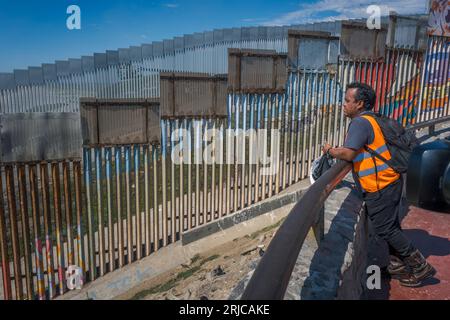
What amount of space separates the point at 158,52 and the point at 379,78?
7893mm

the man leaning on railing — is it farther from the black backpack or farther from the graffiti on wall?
the graffiti on wall

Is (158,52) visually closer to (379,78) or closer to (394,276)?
(379,78)

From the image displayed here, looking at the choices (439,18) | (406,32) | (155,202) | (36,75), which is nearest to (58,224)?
(155,202)

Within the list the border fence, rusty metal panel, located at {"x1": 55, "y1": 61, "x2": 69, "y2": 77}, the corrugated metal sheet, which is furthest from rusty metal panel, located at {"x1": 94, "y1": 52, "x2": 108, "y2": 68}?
the border fence

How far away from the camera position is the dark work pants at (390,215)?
3.22 meters

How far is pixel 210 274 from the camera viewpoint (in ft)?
19.0

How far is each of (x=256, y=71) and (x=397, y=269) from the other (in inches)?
193

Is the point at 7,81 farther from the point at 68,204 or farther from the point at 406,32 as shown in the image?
the point at 406,32

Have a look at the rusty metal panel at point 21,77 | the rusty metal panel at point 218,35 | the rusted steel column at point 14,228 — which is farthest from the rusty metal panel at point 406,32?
the rusty metal panel at point 21,77

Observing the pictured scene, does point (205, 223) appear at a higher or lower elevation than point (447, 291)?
lower

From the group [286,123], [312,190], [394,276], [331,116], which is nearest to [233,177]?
[286,123]

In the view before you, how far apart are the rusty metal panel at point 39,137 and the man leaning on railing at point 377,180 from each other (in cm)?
430

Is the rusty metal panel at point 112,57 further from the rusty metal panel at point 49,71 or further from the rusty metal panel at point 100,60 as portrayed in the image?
the rusty metal panel at point 49,71

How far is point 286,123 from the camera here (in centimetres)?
776
